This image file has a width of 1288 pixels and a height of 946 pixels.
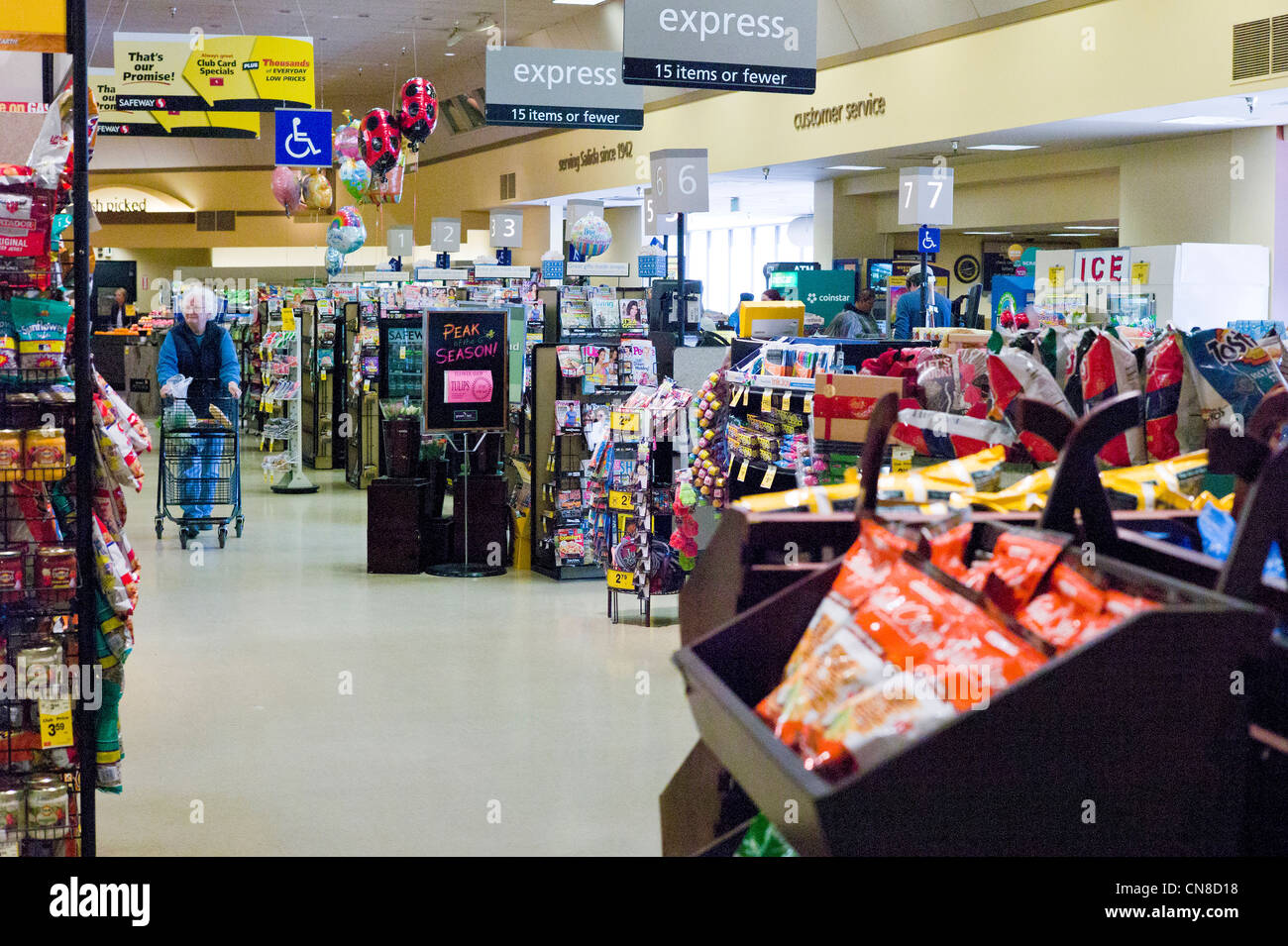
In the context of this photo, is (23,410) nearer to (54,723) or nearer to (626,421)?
(54,723)

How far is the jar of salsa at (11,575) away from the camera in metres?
3.23

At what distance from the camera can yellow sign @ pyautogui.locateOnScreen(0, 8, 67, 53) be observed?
3.18 m

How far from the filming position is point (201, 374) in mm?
9453

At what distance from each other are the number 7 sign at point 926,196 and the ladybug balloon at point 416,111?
5.22 m

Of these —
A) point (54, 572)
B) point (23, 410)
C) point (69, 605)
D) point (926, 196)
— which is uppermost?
point (926, 196)

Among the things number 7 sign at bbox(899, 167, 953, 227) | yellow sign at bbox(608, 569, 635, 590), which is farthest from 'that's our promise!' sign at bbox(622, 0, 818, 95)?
yellow sign at bbox(608, 569, 635, 590)

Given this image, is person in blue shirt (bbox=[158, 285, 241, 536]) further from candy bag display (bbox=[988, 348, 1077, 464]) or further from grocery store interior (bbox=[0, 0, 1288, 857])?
candy bag display (bbox=[988, 348, 1077, 464])

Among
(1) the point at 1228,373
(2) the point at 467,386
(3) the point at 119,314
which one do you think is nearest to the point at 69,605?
(1) the point at 1228,373

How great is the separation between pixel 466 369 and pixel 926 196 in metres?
4.26

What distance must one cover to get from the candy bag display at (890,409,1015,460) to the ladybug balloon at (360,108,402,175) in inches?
451
